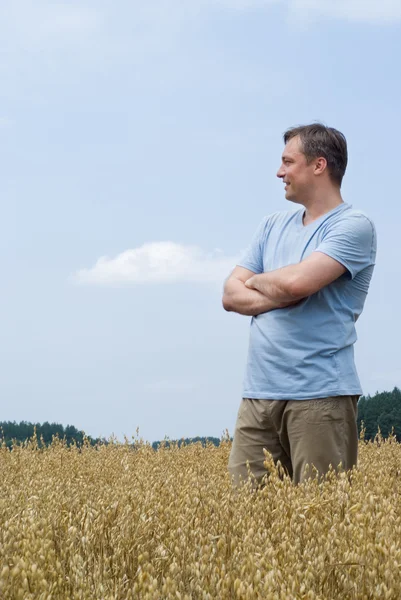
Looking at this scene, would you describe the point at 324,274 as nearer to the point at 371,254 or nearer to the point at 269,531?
the point at 371,254

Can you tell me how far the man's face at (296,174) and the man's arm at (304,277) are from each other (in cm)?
52

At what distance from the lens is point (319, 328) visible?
3.98 meters

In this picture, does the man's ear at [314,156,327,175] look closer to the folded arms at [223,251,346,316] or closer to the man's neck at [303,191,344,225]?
the man's neck at [303,191,344,225]

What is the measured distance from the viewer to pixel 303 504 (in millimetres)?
2844

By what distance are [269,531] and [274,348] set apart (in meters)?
1.41

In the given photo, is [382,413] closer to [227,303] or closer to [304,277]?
[227,303]

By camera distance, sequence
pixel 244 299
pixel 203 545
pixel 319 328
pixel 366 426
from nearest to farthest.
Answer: pixel 203 545
pixel 319 328
pixel 244 299
pixel 366 426

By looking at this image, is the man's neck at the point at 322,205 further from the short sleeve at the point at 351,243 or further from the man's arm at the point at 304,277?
the man's arm at the point at 304,277

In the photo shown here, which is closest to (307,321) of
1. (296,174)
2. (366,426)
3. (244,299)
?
(244,299)

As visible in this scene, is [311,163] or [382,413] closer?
[311,163]

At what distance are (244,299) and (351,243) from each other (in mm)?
678

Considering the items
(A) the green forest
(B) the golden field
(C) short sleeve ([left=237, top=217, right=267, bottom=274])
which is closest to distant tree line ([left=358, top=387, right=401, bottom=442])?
(A) the green forest

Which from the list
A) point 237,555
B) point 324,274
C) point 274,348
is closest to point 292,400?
point 274,348

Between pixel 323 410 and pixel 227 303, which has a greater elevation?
pixel 227 303
